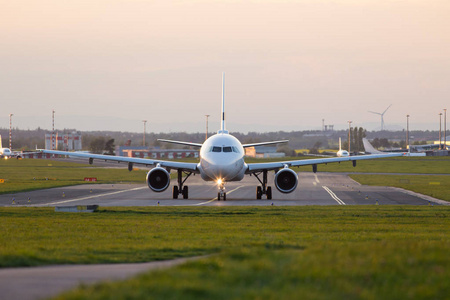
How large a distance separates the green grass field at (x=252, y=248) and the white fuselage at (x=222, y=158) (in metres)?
7.97

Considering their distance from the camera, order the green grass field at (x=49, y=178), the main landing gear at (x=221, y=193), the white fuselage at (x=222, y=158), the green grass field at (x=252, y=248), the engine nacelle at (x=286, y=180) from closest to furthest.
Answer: the green grass field at (x=252, y=248) < the white fuselage at (x=222, y=158) < the main landing gear at (x=221, y=193) < the engine nacelle at (x=286, y=180) < the green grass field at (x=49, y=178)

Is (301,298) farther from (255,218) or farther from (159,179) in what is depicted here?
(159,179)

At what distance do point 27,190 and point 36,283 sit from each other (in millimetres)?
43705

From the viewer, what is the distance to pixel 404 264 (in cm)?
1268

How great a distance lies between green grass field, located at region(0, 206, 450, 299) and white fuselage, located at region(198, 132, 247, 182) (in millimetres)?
7968

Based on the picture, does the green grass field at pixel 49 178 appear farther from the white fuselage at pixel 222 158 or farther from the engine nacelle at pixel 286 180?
the engine nacelle at pixel 286 180

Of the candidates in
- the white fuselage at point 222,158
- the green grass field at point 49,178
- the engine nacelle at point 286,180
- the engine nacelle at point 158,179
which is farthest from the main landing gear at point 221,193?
the green grass field at point 49,178

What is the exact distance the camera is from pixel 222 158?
1677 inches

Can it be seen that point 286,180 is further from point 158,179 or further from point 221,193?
point 158,179

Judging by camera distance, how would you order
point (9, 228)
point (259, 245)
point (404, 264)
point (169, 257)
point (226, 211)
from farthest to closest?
1. point (226, 211)
2. point (9, 228)
3. point (259, 245)
4. point (169, 257)
5. point (404, 264)

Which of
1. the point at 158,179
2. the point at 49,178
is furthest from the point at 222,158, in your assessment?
the point at 49,178

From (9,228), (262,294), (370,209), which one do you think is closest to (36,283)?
(262,294)

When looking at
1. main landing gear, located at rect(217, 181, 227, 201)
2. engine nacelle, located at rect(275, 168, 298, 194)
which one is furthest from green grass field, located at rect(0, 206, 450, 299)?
engine nacelle, located at rect(275, 168, 298, 194)

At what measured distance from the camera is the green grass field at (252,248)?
34.6 feet
